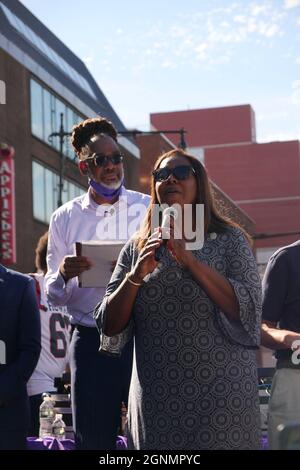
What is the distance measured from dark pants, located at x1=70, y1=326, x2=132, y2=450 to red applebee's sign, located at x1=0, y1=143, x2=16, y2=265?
25.4 meters

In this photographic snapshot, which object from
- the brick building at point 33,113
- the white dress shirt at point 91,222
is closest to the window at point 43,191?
the brick building at point 33,113

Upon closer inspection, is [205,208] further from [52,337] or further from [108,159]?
[52,337]

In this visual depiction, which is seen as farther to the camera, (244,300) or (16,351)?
(16,351)

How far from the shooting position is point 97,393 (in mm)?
4352

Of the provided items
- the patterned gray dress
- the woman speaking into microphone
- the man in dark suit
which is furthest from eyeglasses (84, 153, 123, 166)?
the patterned gray dress

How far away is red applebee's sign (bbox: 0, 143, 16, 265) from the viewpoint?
29656mm

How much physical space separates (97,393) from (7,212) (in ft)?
84.9

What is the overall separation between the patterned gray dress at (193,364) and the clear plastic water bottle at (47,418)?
1667 millimetres

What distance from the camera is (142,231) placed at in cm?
386

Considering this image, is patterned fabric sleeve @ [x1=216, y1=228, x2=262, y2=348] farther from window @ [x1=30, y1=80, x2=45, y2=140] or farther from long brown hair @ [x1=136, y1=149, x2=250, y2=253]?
window @ [x1=30, y1=80, x2=45, y2=140]

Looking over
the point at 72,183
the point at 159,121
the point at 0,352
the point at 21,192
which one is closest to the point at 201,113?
the point at 159,121

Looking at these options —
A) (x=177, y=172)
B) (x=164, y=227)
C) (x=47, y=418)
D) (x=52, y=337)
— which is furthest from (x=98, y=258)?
(x=52, y=337)

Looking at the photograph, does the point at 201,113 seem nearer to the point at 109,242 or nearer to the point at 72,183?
the point at 72,183
